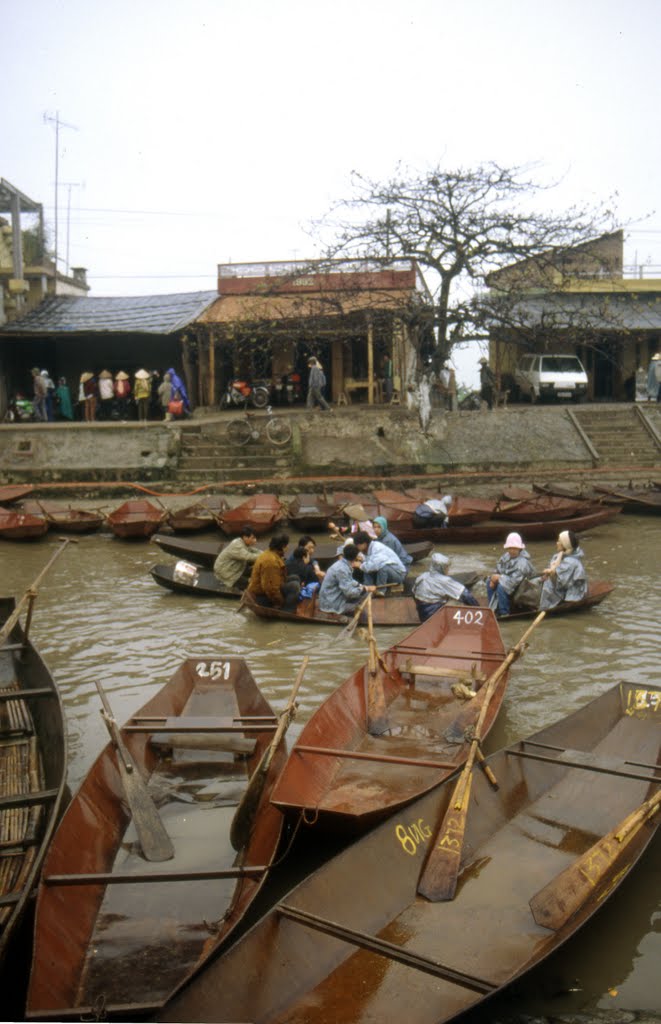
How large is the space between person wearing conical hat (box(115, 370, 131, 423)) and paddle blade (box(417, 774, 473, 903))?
72.3ft

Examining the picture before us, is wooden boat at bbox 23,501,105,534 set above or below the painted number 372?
above

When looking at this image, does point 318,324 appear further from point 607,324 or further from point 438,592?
point 438,592

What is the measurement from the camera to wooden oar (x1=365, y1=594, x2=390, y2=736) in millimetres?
7512

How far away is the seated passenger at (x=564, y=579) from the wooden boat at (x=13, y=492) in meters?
12.7

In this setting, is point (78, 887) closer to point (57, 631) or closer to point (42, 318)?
point (57, 631)

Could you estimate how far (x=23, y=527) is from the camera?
1756 cm

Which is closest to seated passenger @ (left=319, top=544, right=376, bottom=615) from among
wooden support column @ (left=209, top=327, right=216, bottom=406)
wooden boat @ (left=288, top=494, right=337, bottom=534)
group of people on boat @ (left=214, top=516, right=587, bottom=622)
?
group of people on boat @ (left=214, top=516, right=587, bottom=622)

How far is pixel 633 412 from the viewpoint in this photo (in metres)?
25.3

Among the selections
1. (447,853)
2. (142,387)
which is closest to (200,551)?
(447,853)

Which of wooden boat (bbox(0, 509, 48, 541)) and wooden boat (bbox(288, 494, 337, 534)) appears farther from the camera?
wooden boat (bbox(288, 494, 337, 534))

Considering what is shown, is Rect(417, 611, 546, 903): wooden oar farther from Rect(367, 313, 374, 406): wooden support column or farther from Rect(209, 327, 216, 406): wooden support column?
Rect(209, 327, 216, 406): wooden support column

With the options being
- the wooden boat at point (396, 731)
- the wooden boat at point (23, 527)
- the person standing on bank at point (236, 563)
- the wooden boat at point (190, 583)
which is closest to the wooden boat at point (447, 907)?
the wooden boat at point (396, 731)

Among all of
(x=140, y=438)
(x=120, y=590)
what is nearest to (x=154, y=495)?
(x=140, y=438)

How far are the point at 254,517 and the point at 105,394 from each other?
10381mm
